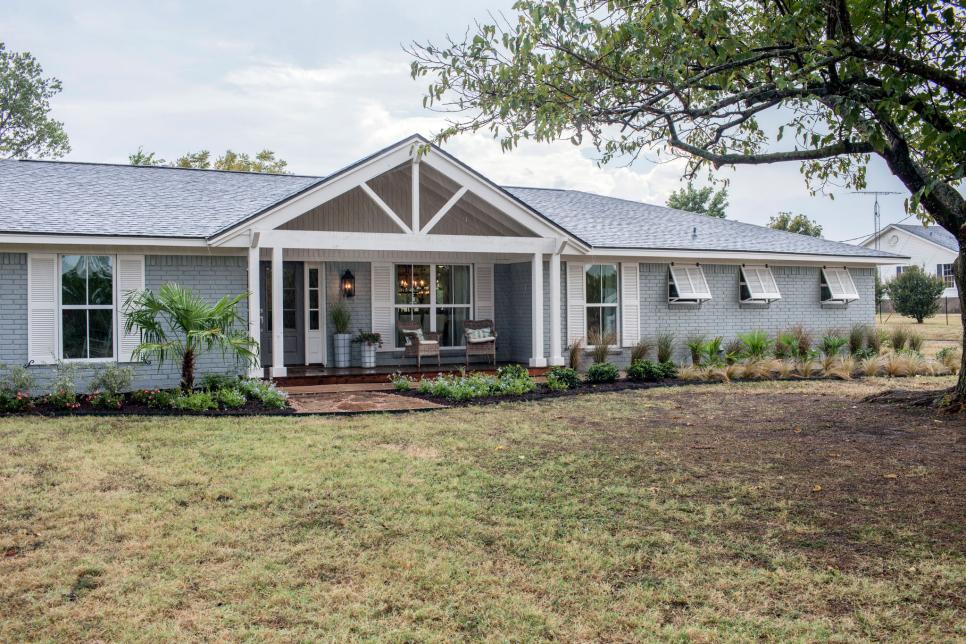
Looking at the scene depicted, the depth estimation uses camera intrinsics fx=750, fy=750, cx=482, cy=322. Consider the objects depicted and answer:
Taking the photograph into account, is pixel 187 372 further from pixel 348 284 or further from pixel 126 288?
pixel 348 284

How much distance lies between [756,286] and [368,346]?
864cm

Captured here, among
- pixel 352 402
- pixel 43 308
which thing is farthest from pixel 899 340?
A: pixel 43 308

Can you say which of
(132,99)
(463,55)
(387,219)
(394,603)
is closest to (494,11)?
(463,55)

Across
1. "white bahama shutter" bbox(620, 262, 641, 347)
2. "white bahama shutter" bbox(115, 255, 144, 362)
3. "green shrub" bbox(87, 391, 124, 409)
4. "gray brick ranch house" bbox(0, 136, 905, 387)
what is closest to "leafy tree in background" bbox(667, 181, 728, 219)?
"gray brick ranch house" bbox(0, 136, 905, 387)

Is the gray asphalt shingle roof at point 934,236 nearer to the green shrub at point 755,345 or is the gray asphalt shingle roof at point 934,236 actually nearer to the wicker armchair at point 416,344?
the green shrub at point 755,345

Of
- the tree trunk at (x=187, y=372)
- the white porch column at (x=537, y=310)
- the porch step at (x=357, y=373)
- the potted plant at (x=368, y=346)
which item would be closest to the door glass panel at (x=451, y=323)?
the porch step at (x=357, y=373)

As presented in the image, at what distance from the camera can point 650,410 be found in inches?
410

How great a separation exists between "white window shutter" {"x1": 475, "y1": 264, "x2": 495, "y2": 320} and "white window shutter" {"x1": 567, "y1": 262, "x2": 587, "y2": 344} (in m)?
2.03

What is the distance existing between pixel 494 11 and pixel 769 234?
532 inches

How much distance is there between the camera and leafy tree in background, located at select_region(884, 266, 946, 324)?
30.0m

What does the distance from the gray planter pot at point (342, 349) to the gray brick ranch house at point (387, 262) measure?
37cm

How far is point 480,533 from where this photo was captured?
4.98m

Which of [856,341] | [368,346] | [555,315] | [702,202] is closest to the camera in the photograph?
[555,315]

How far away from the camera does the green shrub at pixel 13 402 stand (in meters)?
9.82
